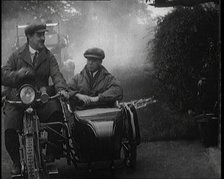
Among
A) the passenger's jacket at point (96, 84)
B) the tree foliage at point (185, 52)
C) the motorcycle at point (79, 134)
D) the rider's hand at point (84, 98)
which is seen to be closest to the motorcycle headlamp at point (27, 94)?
the motorcycle at point (79, 134)

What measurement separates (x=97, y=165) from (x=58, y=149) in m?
0.73

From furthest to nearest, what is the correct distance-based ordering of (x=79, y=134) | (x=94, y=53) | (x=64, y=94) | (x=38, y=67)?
1. (x=94, y=53)
2. (x=79, y=134)
3. (x=38, y=67)
4. (x=64, y=94)

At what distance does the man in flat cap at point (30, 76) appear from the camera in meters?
5.56

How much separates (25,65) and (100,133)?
1.13m

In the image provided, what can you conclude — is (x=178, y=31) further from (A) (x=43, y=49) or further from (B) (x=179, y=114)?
(A) (x=43, y=49)

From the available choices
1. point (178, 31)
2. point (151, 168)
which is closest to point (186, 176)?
point (151, 168)

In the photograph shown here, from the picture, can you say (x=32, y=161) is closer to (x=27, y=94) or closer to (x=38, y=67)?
(x=27, y=94)

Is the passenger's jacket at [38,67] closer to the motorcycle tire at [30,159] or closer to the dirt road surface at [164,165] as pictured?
the motorcycle tire at [30,159]

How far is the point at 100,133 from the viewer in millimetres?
5695

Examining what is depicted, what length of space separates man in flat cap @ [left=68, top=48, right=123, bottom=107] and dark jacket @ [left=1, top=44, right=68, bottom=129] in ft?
1.84

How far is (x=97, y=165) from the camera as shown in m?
6.41

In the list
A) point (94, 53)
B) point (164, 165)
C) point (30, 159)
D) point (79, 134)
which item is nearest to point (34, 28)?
point (94, 53)

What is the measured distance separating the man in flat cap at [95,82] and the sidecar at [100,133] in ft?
0.83

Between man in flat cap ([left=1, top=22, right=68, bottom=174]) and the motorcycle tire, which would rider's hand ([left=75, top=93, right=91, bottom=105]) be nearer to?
man in flat cap ([left=1, top=22, right=68, bottom=174])
